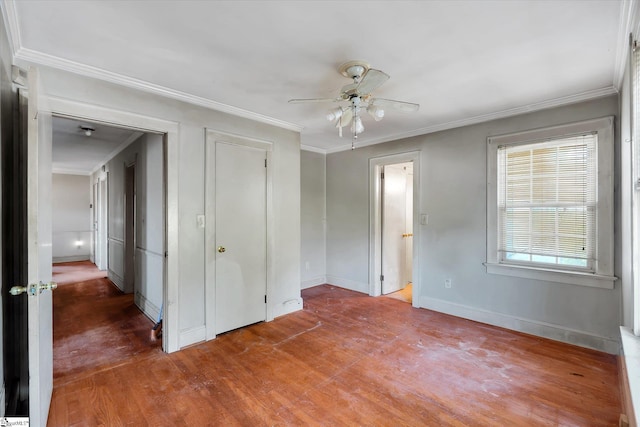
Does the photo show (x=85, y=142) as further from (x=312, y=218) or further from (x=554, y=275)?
(x=554, y=275)

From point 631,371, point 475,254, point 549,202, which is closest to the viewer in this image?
point 631,371

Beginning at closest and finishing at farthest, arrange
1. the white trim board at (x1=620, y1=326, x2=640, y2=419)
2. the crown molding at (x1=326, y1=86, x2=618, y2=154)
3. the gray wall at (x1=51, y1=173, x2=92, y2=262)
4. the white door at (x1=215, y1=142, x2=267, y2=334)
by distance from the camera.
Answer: the white trim board at (x1=620, y1=326, x2=640, y2=419)
the crown molding at (x1=326, y1=86, x2=618, y2=154)
the white door at (x1=215, y1=142, x2=267, y2=334)
the gray wall at (x1=51, y1=173, x2=92, y2=262)

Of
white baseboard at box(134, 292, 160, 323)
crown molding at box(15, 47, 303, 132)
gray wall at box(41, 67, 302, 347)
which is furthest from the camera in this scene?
white baseboard at box(134, 292, 160, 323)

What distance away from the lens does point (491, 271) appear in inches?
135

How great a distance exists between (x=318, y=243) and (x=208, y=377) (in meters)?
3.11

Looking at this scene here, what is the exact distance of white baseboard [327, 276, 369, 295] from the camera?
15.8 ft

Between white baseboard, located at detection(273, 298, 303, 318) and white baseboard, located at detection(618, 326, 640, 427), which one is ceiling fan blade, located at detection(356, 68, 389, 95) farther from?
white baseboard, located at detection(273, 298, 303, 318)

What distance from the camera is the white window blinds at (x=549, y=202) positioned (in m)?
2.85

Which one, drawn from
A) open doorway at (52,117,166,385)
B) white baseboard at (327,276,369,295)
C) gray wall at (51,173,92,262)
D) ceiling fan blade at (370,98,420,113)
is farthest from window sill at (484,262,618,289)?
gray wall at (51,173,92,262)

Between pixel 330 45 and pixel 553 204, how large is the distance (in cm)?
273

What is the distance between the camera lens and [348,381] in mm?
2324

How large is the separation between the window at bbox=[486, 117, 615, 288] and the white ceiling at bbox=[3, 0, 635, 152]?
42 centimetres

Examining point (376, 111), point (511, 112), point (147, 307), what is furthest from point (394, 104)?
point (147, 307)

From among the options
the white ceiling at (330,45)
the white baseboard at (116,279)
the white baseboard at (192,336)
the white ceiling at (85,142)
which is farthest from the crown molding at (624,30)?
the white baseboard at (116,279)
